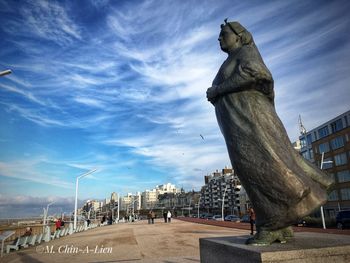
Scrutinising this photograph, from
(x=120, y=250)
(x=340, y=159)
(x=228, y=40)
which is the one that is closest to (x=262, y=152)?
(x=228, y=40)

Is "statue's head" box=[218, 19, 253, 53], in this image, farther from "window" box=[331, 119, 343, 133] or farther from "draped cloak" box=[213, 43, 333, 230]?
"window" box=[331, 119, 343, 133]

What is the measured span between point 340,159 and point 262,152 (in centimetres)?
5449

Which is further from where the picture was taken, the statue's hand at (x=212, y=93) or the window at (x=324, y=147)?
the window at (x=324, y=147)

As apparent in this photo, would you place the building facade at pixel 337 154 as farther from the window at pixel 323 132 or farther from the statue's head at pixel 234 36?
the statue's head at pixel 234 36

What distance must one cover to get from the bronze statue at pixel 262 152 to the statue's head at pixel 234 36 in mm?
101

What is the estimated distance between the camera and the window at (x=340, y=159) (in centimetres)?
4988

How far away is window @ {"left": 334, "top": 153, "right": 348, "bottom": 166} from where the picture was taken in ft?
164

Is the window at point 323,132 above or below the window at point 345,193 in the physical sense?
above

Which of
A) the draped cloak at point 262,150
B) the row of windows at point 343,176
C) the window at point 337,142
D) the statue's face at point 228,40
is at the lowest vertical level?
the draped cloak at point 262,150

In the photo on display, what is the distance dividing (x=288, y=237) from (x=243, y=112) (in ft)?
5.70

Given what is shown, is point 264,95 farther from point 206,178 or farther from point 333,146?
point 206,178

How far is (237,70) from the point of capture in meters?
4.09

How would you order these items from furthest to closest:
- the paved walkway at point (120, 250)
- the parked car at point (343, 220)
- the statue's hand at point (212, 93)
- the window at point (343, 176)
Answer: the window at point (343, 176) < the parked car at point (343, 220) < the paved walkway at point (120, 250) < the statue's hand at point (212, 93)

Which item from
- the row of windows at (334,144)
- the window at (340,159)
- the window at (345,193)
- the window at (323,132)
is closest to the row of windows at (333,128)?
the window at (323,132)
